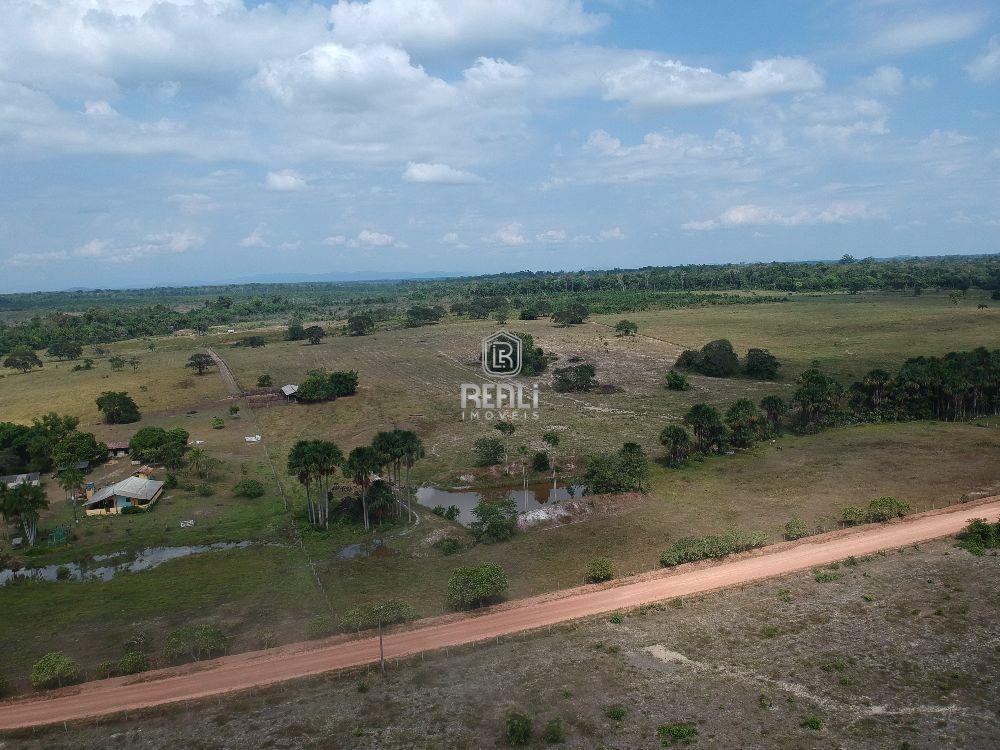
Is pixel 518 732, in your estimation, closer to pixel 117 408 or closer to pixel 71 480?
pixel 71 480

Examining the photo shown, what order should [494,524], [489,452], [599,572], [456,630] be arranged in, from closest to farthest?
[456,630] < [599,572] < [494,524] < [489,452]

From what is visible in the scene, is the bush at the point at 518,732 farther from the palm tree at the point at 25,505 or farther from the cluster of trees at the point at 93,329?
the cluster of trees at the point at 93,329

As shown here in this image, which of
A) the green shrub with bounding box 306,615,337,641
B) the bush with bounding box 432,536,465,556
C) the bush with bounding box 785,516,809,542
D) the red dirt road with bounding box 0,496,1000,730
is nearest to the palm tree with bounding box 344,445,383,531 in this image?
the bush with bounding box 432,536,465,556

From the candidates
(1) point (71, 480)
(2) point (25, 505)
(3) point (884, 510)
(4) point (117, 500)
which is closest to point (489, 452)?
(4) point (117, 500)

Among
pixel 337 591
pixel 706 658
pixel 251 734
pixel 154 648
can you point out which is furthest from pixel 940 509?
pixel 154 648

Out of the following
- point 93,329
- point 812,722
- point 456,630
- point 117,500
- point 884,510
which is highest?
point 93,329

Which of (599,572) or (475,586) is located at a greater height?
(475,586)

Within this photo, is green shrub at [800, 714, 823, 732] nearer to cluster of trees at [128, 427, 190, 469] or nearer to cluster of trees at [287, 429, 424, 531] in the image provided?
cluster of trees at [287, 429, 424, 531]
